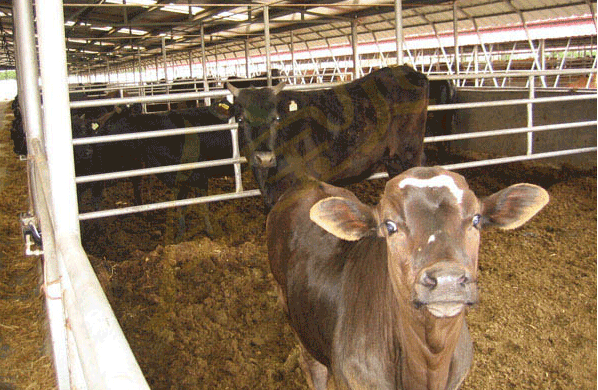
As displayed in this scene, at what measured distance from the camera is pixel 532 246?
4762 millimetres

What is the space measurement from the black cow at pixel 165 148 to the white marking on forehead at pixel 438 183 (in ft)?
14.8

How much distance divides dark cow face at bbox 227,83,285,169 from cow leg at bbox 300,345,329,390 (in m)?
2.00

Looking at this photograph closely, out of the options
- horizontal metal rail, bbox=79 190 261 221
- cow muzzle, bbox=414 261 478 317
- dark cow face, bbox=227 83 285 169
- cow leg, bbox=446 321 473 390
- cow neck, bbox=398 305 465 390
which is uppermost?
dark cow face, bbox=227 83 285 169

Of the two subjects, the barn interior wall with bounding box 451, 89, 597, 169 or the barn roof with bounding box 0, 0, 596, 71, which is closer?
the barn interior wall with bounding box 451, 89, 597, 169

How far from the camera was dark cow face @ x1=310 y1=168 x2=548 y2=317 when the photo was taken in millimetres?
1658

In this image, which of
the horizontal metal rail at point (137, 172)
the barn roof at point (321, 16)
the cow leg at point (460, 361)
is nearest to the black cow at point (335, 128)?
the horizontal metal rail at point (137, 172)

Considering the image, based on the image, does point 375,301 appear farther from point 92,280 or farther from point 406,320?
point 92,280

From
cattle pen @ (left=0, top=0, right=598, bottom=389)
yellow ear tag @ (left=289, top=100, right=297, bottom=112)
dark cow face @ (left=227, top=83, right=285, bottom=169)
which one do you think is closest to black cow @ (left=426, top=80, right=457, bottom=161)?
cattle pen @ (left=0, top=0, right=598, bottom=389)

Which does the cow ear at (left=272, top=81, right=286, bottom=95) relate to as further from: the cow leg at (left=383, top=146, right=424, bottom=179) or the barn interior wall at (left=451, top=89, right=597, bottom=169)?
the barn interior wall at (left=451, top=89, right=597, bottom=169)

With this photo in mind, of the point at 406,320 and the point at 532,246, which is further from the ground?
the point at 406,320

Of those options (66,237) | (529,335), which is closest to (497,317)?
(529,335)

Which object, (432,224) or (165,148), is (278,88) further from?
(432,224)

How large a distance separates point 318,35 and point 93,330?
18.6m

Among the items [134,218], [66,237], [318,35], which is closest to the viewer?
[66,237]
